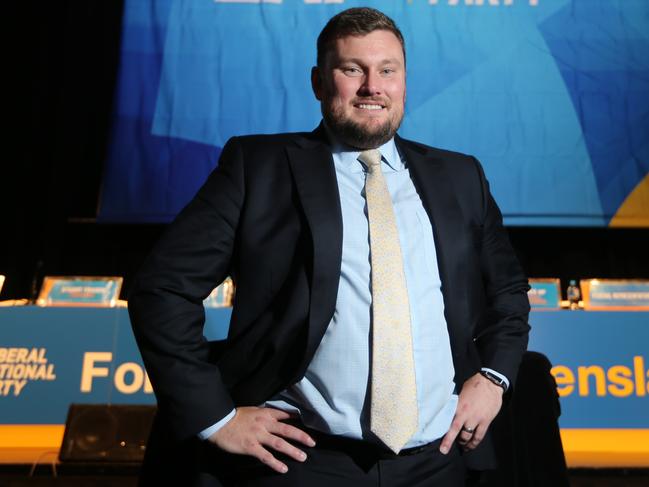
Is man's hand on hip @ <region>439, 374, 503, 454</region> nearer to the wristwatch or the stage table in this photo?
the wristwatch

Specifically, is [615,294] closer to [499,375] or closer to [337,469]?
[499,375]

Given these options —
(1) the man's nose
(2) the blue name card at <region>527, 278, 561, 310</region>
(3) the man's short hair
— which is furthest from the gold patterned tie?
(2) the blue name card at <region>527, 278, 561, 310</region>

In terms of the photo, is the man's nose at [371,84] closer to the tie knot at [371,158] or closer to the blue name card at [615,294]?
the tie knot at [371,158]

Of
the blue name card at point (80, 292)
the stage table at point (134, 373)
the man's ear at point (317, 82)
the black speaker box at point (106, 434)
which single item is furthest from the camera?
the blue name card at point (80, 292)

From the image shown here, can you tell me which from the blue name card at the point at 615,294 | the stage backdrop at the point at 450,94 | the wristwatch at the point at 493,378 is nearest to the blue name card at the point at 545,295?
the blue name card at the point at 615,294

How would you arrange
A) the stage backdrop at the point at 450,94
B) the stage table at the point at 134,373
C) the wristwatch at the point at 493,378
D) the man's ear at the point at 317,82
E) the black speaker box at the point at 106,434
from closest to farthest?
the wristwatch at the point at 493,378, the man's ear at the point at 317,82, the black speaker box at the point at 106,434, the stage table at the point at 134,373, the stage backdrop at the point at 450,94

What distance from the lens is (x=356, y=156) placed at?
1118 millimetres

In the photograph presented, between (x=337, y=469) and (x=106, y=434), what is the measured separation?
66.3 inches

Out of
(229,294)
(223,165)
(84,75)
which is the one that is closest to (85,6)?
(84,75)

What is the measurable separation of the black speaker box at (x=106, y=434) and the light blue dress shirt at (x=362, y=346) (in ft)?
5.12

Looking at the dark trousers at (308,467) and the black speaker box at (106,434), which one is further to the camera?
the black speaker box at (106,434)

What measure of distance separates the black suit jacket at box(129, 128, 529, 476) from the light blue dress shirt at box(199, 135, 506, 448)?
0.07 feet

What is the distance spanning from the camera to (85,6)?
170 inches

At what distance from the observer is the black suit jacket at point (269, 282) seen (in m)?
0.91
